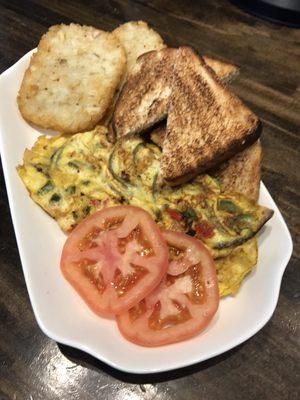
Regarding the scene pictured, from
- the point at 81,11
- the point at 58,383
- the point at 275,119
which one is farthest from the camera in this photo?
the point at 81,11

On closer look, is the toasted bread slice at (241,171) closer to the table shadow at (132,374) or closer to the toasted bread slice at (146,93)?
the toasted bread slice at (146,93)

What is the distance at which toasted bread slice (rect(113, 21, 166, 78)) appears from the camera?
10.2ft

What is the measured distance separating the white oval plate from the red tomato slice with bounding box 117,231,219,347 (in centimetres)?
7

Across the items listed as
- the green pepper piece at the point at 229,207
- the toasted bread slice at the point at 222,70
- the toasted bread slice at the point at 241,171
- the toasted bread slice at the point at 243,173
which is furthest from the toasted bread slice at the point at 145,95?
the green pepper piece at the point at 229,207

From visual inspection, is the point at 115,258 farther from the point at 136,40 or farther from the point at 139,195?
the point at 136,40

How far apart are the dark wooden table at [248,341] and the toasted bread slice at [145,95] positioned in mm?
831

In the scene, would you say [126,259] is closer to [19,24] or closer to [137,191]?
[137,191]

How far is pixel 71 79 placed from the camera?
2.87 meters

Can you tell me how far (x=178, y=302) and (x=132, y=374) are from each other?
43cm

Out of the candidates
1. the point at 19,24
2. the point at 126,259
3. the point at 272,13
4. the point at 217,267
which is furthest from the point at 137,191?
the point at 272,13

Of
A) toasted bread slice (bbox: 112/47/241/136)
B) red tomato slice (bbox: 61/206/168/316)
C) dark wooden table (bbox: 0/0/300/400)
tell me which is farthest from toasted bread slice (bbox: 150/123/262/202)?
red tomato slice (bbox: 61/206/168/316)

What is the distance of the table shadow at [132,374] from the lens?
221 centimetres

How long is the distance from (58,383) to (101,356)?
360 millimetres

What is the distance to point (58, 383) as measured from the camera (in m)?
2.21
